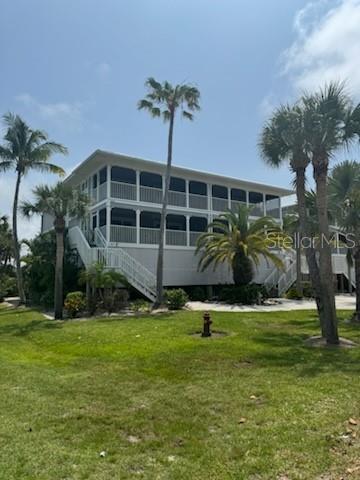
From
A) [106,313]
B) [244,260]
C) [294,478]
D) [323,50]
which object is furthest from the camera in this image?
[244,260]

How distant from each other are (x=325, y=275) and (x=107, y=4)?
9.26 metres

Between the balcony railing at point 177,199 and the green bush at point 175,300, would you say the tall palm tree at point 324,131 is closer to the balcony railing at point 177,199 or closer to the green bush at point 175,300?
the green bush at point 175,300

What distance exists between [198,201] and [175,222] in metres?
2.94

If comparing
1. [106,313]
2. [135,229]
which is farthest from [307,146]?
[135,229]

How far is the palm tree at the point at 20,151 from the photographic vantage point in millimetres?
24047

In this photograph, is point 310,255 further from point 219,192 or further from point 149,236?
point 219,192

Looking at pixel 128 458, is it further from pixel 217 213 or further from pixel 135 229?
pixel 217 213

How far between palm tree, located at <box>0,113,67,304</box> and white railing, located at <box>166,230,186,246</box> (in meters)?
8.91

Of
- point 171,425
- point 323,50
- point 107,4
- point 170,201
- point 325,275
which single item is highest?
point 107,4

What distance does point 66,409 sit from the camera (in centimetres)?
510

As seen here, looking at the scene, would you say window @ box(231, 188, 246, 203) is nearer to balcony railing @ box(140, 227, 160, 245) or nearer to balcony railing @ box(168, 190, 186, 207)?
balcony railing @ box(168, 190, 186, 207)

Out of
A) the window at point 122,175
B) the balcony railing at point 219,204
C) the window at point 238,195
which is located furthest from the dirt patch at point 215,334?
the window at point 238,195

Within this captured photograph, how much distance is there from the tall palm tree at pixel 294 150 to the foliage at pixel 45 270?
13.1 meters

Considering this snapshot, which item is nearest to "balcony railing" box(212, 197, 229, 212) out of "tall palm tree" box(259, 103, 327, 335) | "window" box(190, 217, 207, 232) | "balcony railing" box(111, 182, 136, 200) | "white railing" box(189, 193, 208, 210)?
"white railing" box(189, 193, 208, 210)
